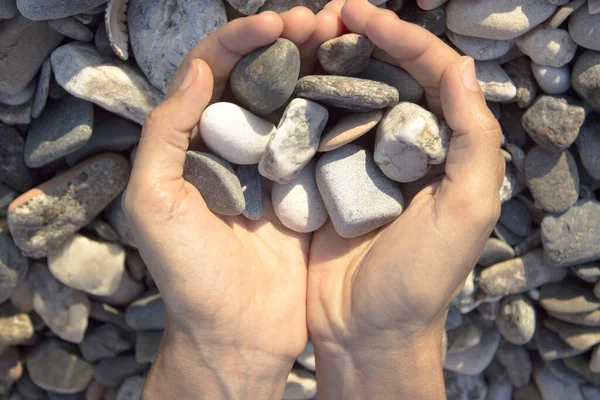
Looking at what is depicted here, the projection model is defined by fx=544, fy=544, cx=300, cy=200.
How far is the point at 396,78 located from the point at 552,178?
0.67 m

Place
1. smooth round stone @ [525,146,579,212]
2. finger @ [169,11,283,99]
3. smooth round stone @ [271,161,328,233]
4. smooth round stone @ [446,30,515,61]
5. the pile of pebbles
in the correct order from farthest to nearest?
1. smooth round stone @ [525,146,579,212]
2. smooth round stone @ [446,30,515,61]
3. smooth round stone @ [271,161,328,233]
4. the pile of pebbles
5. finger @ [169,11,283,99]

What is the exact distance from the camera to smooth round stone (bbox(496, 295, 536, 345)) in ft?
6.46

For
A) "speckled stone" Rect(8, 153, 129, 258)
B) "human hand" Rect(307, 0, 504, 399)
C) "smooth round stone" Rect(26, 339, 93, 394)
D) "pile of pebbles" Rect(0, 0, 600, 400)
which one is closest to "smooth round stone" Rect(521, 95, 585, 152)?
"pile of pebbles" Rect(0, 0, 600, 400)

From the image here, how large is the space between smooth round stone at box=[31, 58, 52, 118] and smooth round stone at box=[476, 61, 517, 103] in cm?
128

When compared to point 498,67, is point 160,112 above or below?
above

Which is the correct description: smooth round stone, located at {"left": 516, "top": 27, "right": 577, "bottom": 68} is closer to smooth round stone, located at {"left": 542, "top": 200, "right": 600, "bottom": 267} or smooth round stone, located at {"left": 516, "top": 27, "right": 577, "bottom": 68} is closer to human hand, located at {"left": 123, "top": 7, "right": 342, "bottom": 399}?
smooth round stone, located at {"left": 542, "top": 200, "right": 600, "bottom": 267}

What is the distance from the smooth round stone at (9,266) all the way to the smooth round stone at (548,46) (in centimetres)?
175

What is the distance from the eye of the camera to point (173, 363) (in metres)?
1.52

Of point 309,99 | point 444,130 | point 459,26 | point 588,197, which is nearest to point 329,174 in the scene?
point 309,99

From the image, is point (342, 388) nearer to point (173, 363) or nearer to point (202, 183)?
point (173, 363)

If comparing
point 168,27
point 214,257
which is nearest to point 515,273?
point 214,257

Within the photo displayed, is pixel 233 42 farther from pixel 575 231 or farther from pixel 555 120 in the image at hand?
pixel 575 231

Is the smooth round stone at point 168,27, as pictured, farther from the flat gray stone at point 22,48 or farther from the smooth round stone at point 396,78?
the smooth round stone at point 396,78

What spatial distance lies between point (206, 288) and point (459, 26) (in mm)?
1007
